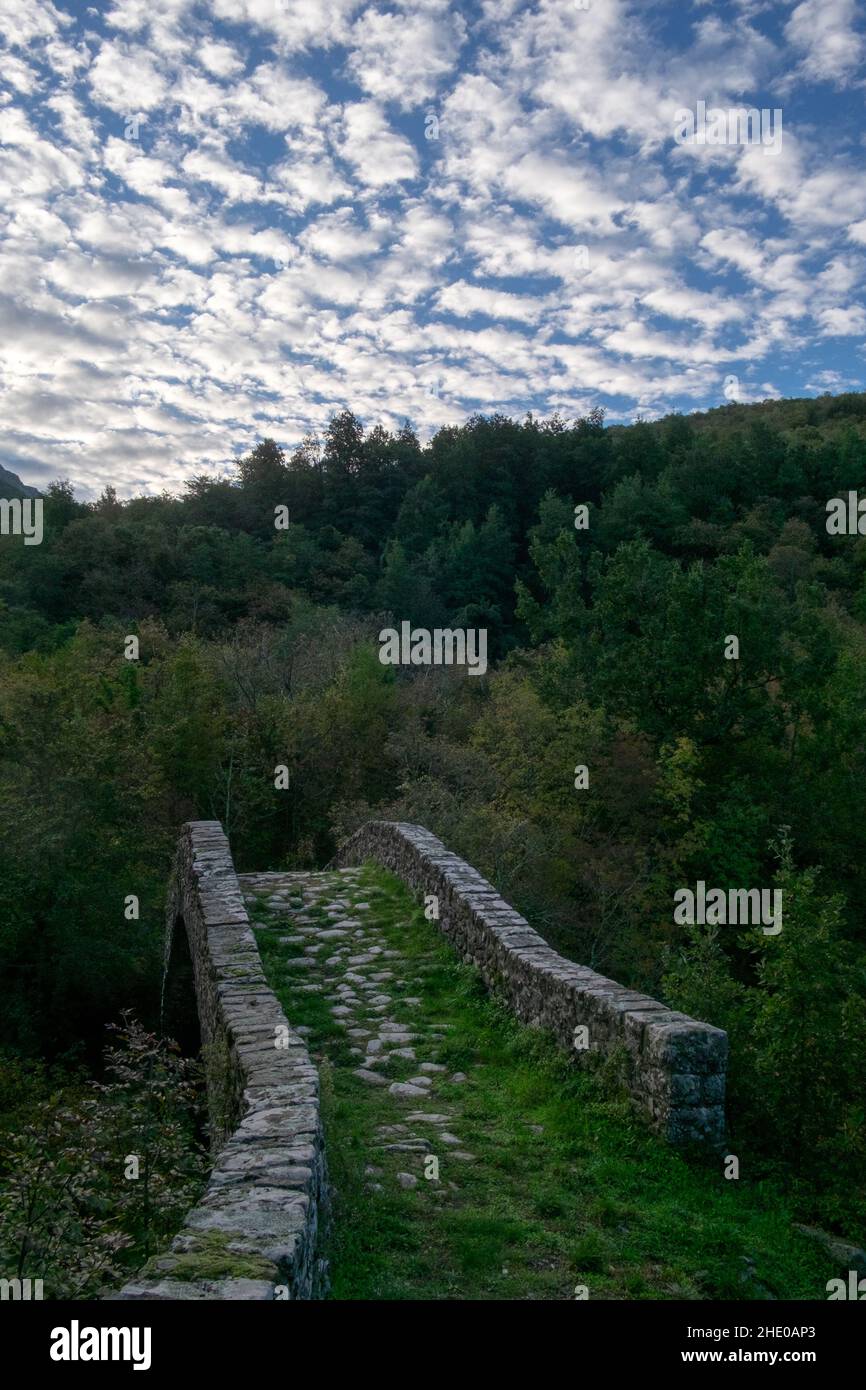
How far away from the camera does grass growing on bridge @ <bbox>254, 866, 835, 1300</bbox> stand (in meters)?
4.59

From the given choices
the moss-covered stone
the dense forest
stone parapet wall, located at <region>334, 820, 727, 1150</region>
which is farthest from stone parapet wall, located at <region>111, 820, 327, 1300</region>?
stone parapet wall, located at <region>334, 820, 727, 1150</region>

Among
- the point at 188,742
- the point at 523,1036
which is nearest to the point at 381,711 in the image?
the point at 188,742

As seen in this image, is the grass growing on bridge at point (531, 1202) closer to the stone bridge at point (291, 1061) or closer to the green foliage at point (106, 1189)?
the stone bridge at point (291, 1061)

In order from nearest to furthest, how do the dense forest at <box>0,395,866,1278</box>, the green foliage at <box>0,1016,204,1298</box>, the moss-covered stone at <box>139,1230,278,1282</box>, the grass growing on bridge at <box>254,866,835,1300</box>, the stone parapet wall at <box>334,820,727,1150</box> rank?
1. the moss-covered stone at <box>139,1230,278,1282</box>
2. the grass growing on bridge at <box>254,866,835,1300</box>
3. the green foliage at <box>0,1016,204,1298</box>
4. the stone parapet wall at <box>334,820,727,1150</box>
5. the dense forest at <box>0,395,866,1278</box>

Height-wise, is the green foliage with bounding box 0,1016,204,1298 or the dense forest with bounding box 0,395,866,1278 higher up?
the dense forest with bounding box 0,395,866,1278

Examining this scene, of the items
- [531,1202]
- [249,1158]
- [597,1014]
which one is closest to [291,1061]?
[249,1158]

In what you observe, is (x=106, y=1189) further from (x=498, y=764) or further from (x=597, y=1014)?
(x=498, y=764)

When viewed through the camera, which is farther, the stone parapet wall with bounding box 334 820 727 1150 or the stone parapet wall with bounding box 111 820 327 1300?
the stone parapet wall with bounding box 334 820 727 1150

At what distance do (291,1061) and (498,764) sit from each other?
17.9 m

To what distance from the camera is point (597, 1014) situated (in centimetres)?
679

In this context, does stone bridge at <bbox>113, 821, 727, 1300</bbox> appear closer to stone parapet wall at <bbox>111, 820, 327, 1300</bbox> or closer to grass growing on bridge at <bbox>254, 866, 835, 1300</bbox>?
stone parapet wall at <bbox>111, 820, 327, 1300</bbox>

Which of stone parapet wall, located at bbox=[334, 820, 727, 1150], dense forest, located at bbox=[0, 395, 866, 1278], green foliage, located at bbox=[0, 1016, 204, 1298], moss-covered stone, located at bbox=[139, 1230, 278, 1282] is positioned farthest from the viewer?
dense forest, located at bbox=[0, 395, 866, 1278]

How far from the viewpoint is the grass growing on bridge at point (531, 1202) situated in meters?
4.59

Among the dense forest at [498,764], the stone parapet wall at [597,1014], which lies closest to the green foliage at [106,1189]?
the dense forest at [498,764]
